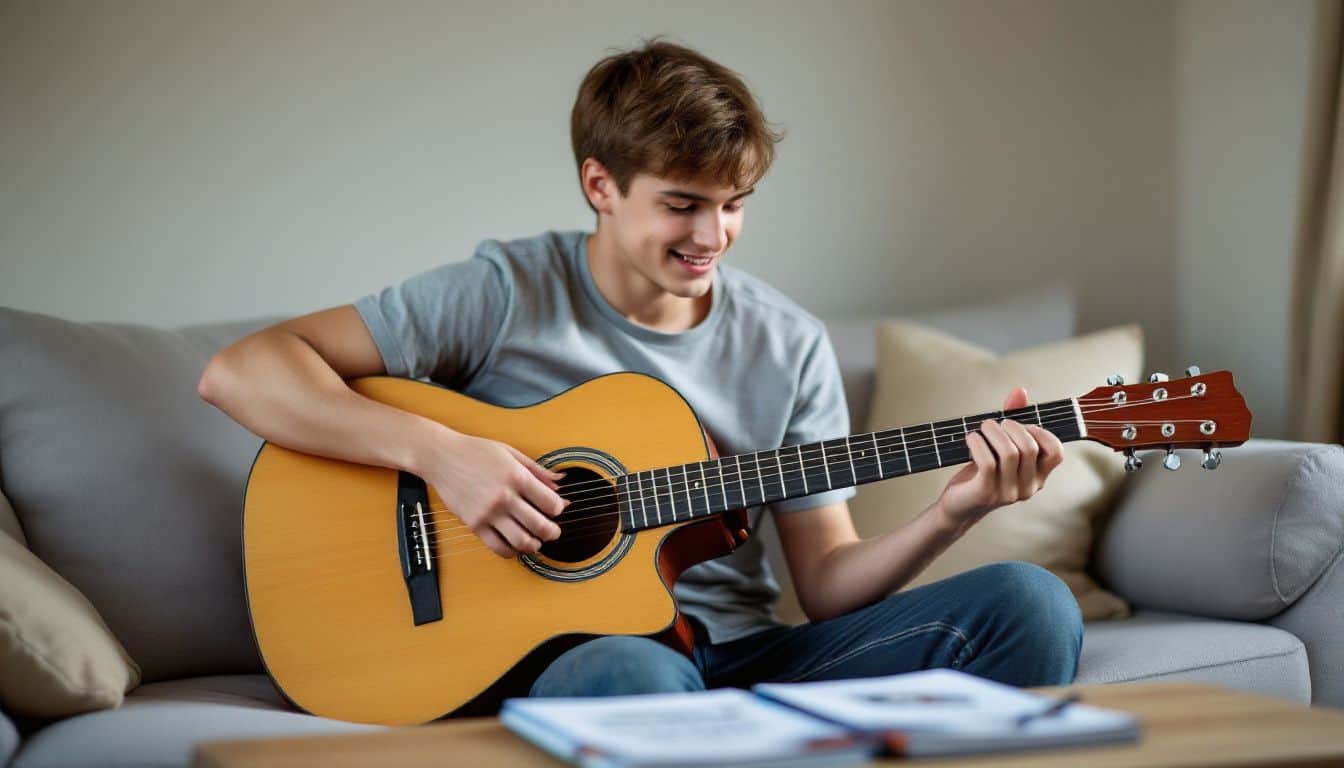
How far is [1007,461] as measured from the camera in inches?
52.4

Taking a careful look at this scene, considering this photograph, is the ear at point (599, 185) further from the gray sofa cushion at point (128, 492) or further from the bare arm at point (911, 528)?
the gray sofa cushion at point (128, 492)

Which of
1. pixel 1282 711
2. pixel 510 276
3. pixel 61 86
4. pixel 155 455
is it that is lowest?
pixel 1282 711

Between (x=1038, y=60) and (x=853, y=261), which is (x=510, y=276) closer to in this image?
(x=853, y=261)

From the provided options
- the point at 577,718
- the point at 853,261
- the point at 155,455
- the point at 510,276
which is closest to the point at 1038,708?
the point at 577,718

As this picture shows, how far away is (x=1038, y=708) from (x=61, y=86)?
1972 mm

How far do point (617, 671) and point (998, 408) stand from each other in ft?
3.26

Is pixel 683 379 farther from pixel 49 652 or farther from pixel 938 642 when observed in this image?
pixel 49 652

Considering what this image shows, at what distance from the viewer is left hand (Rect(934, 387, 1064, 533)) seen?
4.37 ft

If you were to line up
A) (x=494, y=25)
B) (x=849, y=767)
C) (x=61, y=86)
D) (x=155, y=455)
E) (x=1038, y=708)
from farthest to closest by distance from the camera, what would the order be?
(x=494, y=25), (x=61, y=86), (x=155, y=455), (x=1038, y=708), (x=849, y=767)

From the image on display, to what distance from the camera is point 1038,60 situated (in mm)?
2652

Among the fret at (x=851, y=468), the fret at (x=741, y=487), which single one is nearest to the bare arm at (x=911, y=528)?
the fret at (x=851, y=468)

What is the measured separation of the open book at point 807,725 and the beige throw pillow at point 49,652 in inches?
21.0

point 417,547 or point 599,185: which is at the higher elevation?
point 599,185

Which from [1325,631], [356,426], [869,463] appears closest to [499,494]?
[356,426]
